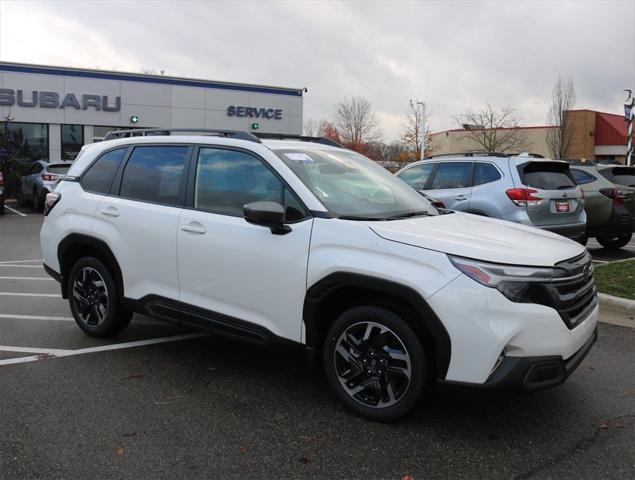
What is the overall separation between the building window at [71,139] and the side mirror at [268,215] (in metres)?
22.9

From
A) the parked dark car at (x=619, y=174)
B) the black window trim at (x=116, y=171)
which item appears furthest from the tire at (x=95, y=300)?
the parked dark car at (x=619, y=174)

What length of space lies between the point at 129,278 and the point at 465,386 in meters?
2.87

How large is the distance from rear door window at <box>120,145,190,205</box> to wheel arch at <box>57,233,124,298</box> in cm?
50

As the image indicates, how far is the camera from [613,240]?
1142cm

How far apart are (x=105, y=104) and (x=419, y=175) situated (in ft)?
61.9

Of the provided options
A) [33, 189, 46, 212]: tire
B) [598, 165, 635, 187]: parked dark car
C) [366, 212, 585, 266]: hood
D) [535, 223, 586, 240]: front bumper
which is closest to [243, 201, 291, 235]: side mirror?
[366, 212, 585, 266]: hood

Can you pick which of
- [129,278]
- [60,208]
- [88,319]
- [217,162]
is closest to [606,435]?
[217,162]

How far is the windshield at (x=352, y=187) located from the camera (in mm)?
3949

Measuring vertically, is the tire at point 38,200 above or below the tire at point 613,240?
above

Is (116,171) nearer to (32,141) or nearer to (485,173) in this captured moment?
(485,173)

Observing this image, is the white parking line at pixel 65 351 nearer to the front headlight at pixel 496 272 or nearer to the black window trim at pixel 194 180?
the black window trim at pixel 194 180

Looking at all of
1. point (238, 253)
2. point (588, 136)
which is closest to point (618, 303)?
point (238, 253)

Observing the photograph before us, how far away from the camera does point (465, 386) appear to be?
3.21 meters

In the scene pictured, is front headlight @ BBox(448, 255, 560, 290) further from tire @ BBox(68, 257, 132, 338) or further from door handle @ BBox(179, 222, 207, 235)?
tire @ BBox(68, 257, 132, 338)
